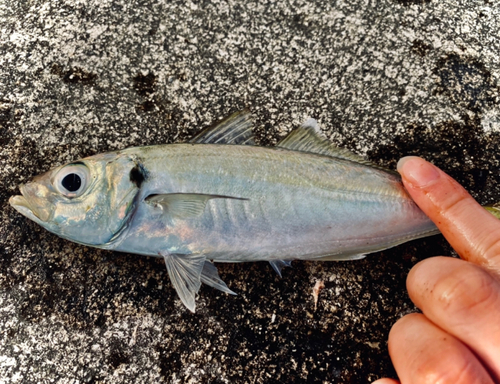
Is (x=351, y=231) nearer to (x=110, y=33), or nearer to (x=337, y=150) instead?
(x=337, y=150)

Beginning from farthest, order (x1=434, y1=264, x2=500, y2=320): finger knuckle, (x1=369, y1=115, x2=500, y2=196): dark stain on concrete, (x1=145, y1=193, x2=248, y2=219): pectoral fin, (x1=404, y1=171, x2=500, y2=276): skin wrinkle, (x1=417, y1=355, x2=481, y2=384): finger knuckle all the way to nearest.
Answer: (x1=369, y1=115, x2=500, y2=196): dark stain on concrete
(x1=145, y1=193, x2=248, y2=219): pectoral fin
(x1=404, y1=171, x2=500, y2=276): skin wrinkle
(x1=434, y1=264, x2=500, y2=320): finger knuckle
(x1=417, y1=355, x2=481, y2=384): finger knuckle

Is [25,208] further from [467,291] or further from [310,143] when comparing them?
[467,291]

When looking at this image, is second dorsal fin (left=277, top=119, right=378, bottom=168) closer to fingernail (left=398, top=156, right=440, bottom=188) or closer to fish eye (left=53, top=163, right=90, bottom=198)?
fingernail (left=398, top=156, right=440, bottom=188)

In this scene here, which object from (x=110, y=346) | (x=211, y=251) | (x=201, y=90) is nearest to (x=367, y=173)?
(x=211, y=251)

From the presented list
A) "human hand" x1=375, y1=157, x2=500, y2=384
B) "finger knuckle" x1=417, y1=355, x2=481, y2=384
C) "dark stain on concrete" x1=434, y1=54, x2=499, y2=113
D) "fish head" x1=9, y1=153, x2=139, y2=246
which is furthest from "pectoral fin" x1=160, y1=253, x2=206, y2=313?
"dark stain on concrete" x1=434, y1=54, x2=499, y2=113

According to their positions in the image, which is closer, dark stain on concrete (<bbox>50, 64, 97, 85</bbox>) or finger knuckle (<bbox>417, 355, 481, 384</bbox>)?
finger knuckle (<bbox>417, 355, 481, 384</bbox>)

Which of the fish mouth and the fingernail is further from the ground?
the fingernail

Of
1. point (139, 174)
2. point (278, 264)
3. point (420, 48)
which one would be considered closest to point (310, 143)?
point (278, 264)

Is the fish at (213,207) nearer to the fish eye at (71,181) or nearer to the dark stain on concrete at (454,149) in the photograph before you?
the fish eye at (71,181)

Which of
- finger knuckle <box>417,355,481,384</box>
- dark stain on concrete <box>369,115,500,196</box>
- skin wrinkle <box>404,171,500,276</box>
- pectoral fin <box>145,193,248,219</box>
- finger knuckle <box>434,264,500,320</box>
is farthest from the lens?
dark stain on concrete <box>369,115,500,196</box>
